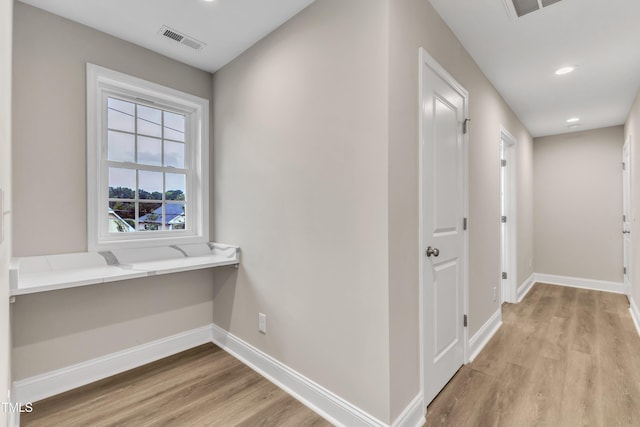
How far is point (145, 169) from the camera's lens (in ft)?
8.09

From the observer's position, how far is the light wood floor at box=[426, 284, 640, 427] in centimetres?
174

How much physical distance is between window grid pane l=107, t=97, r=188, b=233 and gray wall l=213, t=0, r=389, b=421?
0.58m

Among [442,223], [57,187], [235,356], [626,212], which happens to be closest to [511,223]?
[626,212]

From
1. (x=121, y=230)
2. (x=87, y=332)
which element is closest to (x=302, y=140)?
(x=121, y=230)

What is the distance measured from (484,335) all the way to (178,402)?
253 cm

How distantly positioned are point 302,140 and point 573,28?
204 centimetres

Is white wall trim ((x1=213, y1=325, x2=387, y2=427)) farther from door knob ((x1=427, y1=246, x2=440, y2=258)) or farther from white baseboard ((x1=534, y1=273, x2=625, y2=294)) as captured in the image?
white baseboard ((x1=534, y1=273, x2=625, y2=294))

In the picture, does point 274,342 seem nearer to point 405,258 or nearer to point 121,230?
point 405,258

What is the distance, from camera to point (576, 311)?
3521 mm

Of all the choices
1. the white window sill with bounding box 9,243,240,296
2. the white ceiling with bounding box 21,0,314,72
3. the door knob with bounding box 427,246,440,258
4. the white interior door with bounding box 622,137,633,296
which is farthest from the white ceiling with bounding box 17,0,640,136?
the white window sill with bounding box 9,243,240,296

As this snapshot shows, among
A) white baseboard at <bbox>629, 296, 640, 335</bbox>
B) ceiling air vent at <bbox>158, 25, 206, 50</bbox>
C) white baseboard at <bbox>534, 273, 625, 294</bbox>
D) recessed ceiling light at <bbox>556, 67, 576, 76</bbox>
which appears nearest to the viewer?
ceiling air vent at <bbox>158, 25, 206, 50</bbox>

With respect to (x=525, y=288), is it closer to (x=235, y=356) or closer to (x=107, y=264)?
(x=235, y=356)

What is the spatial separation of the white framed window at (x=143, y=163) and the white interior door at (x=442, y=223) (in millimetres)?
1979

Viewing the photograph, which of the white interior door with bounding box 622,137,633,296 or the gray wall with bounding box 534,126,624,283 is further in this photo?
the gray wall with bounding box 534,126,624,283
